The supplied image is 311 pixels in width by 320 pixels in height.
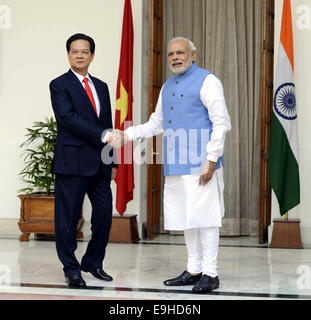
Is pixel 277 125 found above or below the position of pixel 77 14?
below

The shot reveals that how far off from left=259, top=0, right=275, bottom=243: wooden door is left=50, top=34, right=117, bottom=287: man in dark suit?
216cm

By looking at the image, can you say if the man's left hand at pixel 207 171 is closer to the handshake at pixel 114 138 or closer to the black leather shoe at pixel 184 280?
the handshake at pixel 114 138

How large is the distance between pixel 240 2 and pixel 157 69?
4.07 feet

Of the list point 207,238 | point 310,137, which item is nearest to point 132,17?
point 310,137

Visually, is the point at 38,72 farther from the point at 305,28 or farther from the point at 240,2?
the point at 305,28

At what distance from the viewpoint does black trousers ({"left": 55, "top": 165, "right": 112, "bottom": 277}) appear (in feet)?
12.4

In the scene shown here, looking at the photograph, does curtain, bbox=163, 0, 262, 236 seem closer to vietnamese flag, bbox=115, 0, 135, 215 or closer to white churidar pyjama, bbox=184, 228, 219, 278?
vietnamese flag, bbox=115, 0, 135, 215

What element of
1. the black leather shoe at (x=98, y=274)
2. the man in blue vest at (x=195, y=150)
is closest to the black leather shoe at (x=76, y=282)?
the black leather shoe at (x=98, y=274)

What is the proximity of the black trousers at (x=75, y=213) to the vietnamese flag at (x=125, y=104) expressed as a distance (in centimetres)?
174

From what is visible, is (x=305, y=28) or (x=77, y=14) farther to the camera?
(x=77, y=14)

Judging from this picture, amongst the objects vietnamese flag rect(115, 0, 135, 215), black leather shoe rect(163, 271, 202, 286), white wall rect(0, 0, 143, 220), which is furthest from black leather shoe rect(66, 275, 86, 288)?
white wall rect(0, 0, 143, 220)

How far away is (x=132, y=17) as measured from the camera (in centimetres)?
591

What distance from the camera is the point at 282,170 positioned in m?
5.46

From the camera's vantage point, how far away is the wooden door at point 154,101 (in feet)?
18.8
